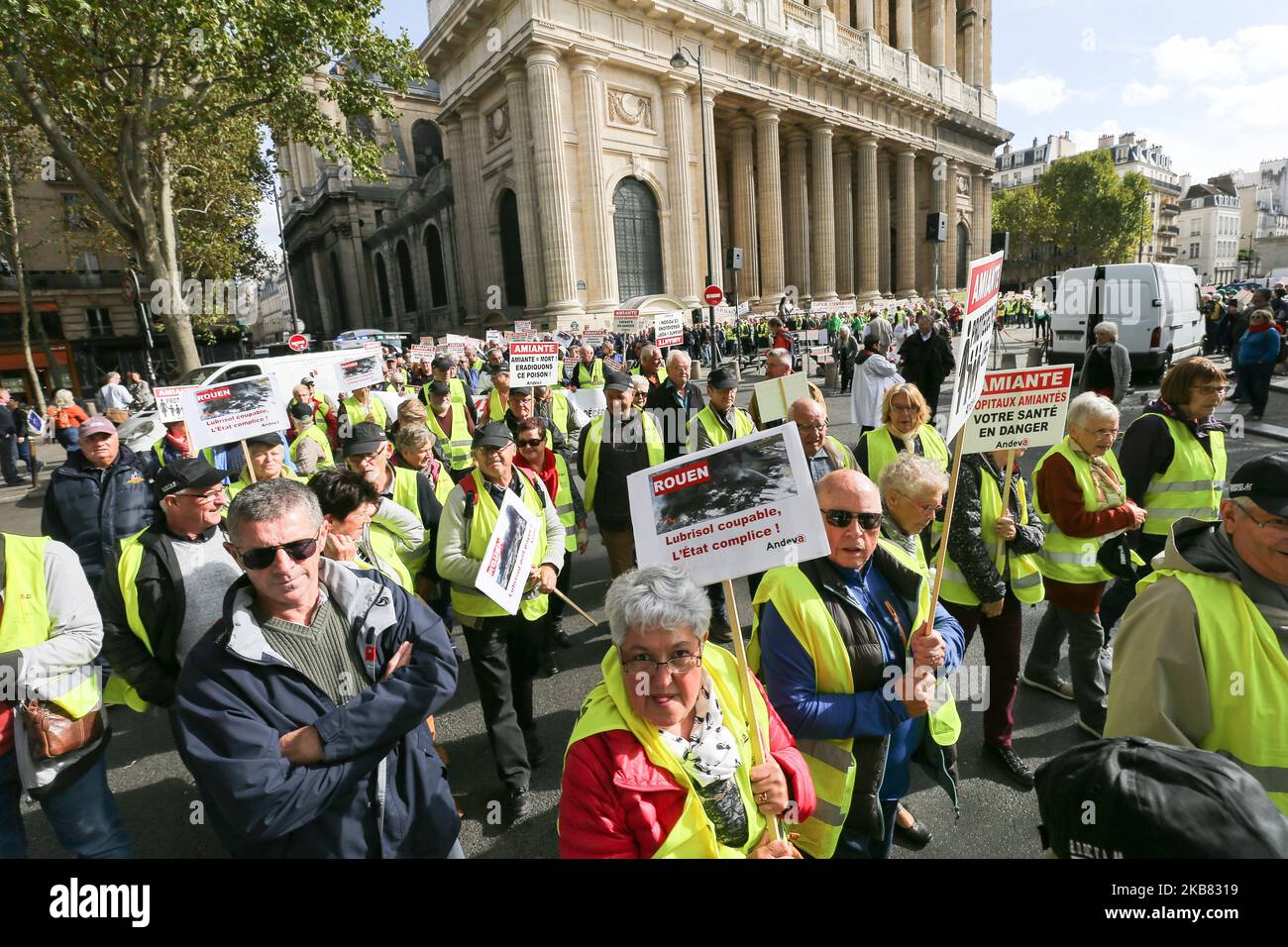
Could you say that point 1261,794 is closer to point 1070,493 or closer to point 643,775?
point 643,775

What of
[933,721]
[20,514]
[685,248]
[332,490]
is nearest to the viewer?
[933,721]

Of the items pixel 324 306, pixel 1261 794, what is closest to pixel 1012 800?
pixel 1261 794

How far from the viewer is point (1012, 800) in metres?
3.05

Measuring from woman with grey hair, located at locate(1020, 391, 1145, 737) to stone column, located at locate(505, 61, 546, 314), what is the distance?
23.0 m

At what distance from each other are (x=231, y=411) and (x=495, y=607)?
2.72 metres

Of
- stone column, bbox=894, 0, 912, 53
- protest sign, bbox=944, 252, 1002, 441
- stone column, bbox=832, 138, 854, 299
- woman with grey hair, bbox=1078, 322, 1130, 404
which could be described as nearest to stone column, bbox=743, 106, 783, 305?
stone column, bbox=832, 138, 854, 299

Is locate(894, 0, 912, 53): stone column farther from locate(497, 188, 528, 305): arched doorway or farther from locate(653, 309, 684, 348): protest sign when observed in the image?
locate(653, 309, 684, 348): protest sign

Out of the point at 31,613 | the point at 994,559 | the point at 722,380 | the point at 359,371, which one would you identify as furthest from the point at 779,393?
→ the point at 359,371

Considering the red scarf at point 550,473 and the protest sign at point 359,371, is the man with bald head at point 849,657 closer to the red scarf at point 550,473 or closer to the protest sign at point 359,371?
the red scarf at point 550,473

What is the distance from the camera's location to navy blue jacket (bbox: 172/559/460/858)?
1.72m

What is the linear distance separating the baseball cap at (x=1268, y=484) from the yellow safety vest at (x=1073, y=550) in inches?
68.2

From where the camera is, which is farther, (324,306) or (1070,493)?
(324,306)

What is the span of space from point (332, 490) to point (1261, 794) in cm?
312

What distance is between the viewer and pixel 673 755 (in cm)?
166
